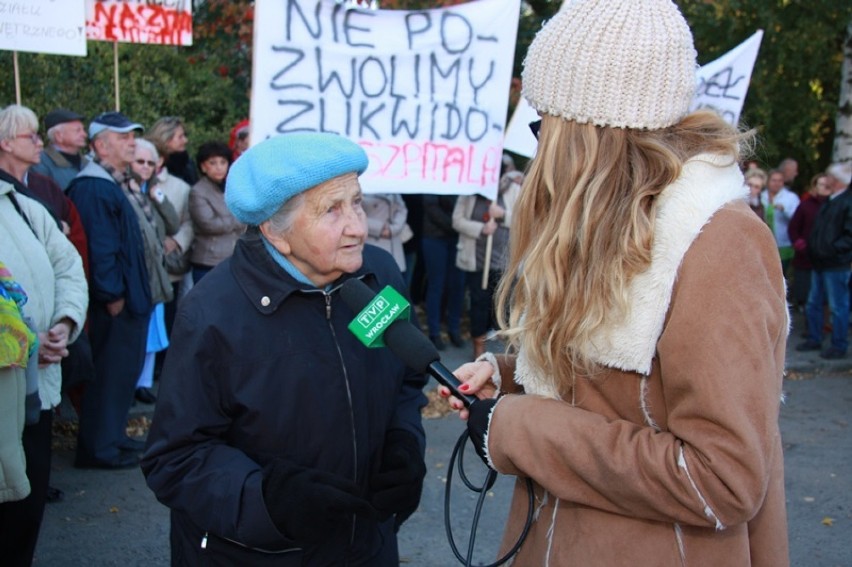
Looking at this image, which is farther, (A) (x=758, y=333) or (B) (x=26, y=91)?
(B) (x=26, y=91)

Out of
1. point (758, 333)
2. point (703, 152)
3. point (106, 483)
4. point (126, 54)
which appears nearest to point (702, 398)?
point (758, 333)

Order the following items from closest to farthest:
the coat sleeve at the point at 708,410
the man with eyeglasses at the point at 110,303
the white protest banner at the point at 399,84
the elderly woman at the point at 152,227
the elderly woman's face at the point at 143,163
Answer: the coat sleeve at the point at 708,410 < the man with eyeglasses at the point at 110,303 < the white protest banner at the point at 399,84 < the elderly woman at the point at 152,227 < the elderly woman's face at the point at 143,163

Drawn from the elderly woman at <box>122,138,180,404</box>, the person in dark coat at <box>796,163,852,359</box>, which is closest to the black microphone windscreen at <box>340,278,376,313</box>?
the elderly woman at <box>122,138,180,404</box>

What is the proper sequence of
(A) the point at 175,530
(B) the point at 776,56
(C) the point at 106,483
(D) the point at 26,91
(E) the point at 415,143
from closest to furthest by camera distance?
(A) the point at 175,530 → (C) the point at 106,483 → (E) the point at 415,143 → (D) the point at 26,91 → (B) the point at 776,56

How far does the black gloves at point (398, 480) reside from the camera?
2496mm

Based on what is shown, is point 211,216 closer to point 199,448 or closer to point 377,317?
point 199,448

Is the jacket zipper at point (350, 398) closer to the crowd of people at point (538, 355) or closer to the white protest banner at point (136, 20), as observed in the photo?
the crowd of people at point (538, 355)

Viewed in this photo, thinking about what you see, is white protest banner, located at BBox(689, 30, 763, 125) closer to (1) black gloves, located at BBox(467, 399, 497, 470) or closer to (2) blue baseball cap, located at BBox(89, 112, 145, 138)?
(2) blue baseball cap, located at BBox(89, 112, 145, 138)

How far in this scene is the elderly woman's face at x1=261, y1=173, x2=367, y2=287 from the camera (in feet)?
8.29

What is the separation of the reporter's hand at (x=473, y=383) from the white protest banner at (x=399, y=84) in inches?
159

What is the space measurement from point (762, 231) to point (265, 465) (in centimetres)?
140

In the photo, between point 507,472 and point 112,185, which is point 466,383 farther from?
point 112,185

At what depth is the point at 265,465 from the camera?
247 centimetres

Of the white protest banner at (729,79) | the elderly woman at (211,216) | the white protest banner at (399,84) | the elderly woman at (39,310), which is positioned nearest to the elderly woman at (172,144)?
the elderly woman at (211,216)
